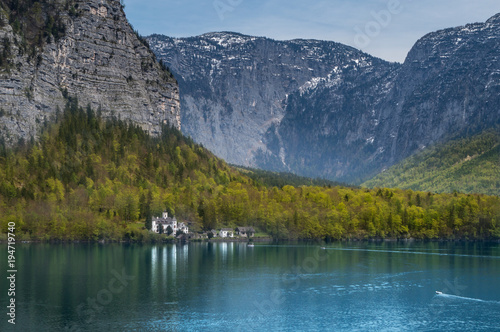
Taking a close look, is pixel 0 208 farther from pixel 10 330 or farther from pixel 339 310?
pixel 339 310

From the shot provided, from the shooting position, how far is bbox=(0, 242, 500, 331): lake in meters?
83.5

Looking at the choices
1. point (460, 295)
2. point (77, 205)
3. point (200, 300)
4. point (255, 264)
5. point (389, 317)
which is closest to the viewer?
point (389, 317)

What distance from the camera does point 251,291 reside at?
343ft

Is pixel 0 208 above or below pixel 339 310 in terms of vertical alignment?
above

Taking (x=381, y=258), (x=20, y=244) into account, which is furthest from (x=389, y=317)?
(x=20, y=244)

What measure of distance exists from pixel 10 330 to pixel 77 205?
123m

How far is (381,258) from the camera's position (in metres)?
151

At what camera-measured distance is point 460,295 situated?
103 metres

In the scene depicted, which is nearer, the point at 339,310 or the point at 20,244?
the point at 339,310

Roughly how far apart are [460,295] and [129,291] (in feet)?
183

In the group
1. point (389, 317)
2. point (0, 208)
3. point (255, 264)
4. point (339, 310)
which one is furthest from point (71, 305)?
point (0, 208)

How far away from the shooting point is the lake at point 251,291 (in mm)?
83500

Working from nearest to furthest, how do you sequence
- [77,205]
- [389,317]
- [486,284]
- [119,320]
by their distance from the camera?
[119,320]
[389,317]
[486,284]
[77,205]

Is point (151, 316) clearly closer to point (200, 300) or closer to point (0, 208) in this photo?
point (200, 300)
